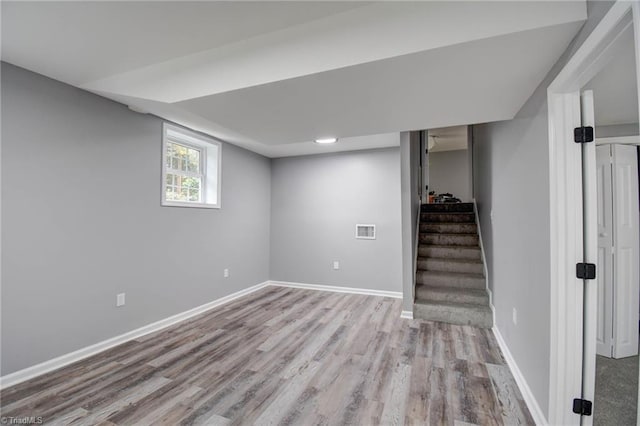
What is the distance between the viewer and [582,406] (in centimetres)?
140

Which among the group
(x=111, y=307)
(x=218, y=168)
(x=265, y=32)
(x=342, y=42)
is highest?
(x=265, y=32)

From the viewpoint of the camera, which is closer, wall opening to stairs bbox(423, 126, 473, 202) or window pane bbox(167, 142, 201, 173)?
window pane bbox(167, 142, 201, 173)

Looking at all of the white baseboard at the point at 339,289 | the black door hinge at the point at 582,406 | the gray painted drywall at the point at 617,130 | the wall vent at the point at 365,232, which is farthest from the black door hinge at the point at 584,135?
the white baseboard at the point at 339,289

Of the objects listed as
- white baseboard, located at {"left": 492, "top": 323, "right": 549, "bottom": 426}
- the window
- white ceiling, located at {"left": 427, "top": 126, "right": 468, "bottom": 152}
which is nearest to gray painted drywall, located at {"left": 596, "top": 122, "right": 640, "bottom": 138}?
white baseboard, located at {"left": 492, "top": 323, "right": 549, "bottom": 426}

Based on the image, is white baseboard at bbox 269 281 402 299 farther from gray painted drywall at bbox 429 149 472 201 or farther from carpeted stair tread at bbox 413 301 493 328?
gray painted drywall at bbox 429 149 472 201

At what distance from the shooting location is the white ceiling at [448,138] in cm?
607

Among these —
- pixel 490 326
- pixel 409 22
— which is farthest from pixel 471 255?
pixel 409 22

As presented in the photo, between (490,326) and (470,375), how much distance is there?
48.0 inches

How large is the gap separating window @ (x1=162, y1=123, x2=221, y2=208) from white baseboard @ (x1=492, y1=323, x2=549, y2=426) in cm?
382

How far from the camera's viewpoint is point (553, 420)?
1.45m

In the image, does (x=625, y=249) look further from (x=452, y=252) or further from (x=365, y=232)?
(x=365, y=232)

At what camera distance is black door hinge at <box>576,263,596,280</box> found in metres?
1.38

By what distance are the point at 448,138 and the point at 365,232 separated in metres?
3.75

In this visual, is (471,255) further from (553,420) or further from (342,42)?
(342,42)
